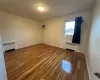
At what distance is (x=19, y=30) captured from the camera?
429 centimetres

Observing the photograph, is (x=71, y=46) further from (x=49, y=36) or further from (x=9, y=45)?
(x=9, y=45)

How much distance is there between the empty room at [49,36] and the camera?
2109 millimetres

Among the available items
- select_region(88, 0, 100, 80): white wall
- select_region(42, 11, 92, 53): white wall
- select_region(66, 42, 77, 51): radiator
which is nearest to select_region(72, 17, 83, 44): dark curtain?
select_region(42, 11, 92, 53): white wall

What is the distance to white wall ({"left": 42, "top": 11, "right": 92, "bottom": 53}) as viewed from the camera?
3207 mm

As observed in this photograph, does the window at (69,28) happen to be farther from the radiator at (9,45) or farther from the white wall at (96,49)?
the radiator at (9,45)

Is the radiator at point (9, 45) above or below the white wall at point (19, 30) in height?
below

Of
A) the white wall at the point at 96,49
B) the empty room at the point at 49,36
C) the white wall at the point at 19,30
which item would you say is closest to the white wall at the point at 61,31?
the empty room at the point at 49,36

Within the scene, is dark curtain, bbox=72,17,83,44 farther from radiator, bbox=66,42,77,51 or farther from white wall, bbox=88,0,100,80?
white wall, bbox=88,0,100,80

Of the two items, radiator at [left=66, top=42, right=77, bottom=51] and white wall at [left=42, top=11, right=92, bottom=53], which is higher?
white wall at [left=42, top=11, right=92, bottom=53]

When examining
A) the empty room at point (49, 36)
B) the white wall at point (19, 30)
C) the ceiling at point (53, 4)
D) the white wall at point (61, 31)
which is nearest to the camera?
the empty room at point (49, 36)

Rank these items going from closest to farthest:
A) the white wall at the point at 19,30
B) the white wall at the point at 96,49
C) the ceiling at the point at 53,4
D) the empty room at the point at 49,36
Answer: the white wall at the point at 96,49, the empty room at the point at 49,36, the ceiling at the point at 53,4, the white wall at the point at 19,30

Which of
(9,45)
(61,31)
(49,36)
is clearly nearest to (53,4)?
(61,31)

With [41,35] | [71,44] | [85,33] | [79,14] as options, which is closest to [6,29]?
[41,35]

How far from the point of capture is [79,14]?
3365 mm
